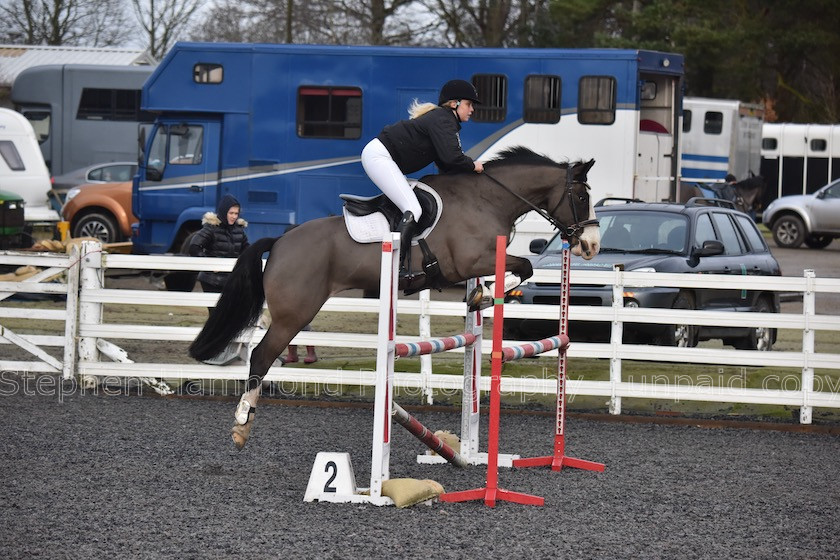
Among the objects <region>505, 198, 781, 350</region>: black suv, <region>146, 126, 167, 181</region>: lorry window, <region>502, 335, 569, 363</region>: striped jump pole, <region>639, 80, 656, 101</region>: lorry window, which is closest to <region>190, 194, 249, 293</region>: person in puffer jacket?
<region>505, 198, 781, 350</region>: black suv

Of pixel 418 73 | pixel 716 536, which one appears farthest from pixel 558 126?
pixel 716 536

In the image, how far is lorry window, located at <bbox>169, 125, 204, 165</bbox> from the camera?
19.9 meters

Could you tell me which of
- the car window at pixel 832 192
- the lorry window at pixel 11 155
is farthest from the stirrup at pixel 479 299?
the car window at pixel 832 192

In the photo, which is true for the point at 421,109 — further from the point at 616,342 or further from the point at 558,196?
the point at 616,342

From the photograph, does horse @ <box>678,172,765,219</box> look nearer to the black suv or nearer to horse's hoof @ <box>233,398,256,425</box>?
the black suv

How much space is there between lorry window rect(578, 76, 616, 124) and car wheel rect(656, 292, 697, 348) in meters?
7.02

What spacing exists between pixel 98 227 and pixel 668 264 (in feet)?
49.7

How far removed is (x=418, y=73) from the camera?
19062mm

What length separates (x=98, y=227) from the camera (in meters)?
24.3

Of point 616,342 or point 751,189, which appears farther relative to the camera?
point 751,189

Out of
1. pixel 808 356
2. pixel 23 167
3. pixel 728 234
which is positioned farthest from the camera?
pixel 23 167

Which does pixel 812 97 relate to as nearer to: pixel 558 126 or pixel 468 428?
pixel 558 126

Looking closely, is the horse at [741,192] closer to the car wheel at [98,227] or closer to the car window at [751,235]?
the car window at [751,235]

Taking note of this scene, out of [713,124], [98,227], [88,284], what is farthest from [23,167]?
[713,124]
